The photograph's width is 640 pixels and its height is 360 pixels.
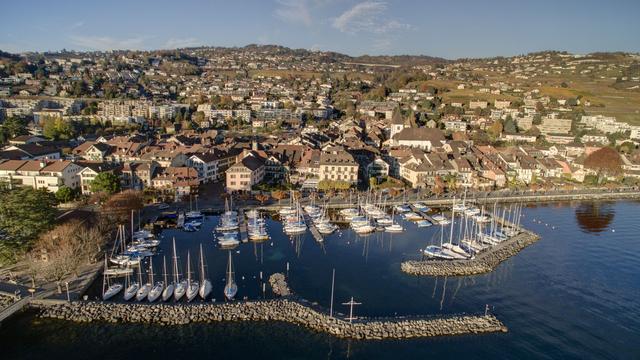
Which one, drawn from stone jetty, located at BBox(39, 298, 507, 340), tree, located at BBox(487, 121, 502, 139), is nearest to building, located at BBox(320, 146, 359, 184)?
stone jetty, located at BBox(39, 298, 507, 340)

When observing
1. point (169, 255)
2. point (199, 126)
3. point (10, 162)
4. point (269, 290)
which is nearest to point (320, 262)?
point (269, 290)

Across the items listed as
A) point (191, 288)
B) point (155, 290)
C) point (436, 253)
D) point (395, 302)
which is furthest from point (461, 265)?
point (155, 290)

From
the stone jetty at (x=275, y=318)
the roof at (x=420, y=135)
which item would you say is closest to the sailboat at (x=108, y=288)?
the stone jetty at (x=275, y=318)

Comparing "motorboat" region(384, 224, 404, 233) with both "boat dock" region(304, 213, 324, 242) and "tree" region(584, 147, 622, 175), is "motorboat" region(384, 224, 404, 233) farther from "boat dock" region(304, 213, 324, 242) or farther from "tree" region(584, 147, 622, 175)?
"tree" region(584, 147, 622, 175)

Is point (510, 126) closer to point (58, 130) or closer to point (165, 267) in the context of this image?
point (165, 267)

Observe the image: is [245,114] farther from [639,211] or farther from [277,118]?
[639,211]
